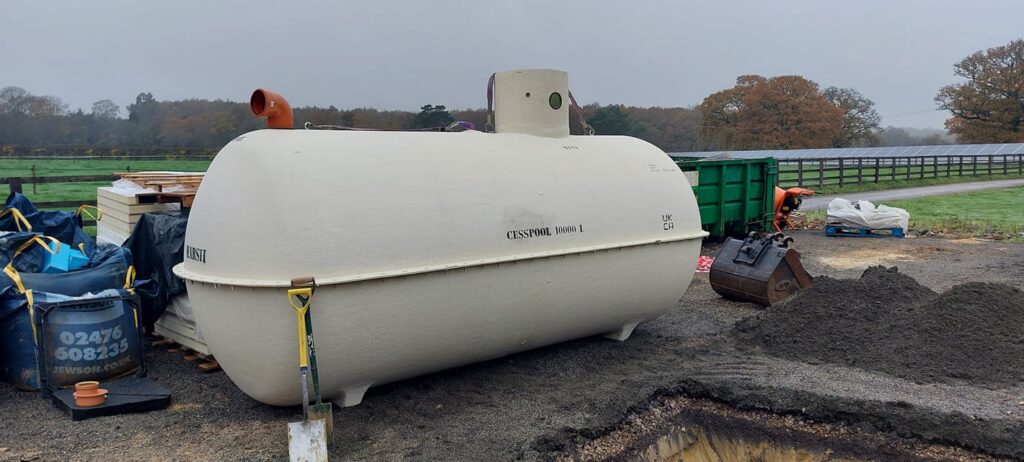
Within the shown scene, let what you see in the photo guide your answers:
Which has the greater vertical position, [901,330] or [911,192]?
[911,192]

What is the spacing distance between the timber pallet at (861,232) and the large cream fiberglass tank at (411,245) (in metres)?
9.19

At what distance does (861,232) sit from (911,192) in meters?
12.4

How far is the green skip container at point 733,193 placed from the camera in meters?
11.9

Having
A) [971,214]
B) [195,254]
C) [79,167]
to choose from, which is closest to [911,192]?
[971,214]

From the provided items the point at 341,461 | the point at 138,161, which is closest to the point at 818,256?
the point at 341,461

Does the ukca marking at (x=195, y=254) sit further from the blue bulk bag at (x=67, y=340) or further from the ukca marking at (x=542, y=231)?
the ukca marking at (x=542, y=231)

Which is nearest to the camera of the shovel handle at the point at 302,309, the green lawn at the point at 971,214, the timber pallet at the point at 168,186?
the shovel handle at the point at 302,309

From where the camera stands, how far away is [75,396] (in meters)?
4.62

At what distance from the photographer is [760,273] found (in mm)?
7652

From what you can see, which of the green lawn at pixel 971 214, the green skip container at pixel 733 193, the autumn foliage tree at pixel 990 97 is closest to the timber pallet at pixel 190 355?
the green skip container at pixel 733 193

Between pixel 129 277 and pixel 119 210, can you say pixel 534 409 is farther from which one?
pixel 119 210

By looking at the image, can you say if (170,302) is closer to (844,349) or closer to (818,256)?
(844,349)

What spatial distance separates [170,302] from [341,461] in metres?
2.98

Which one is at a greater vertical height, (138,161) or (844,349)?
(138,161)
